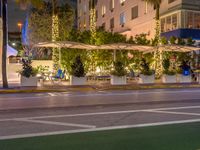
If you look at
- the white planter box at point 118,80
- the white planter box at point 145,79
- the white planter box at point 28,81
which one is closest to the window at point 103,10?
the white planter box at point 145,79

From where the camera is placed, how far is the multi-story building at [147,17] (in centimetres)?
3816

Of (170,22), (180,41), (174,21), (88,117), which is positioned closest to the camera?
(88,117)

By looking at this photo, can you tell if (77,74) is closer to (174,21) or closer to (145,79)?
(145,79)

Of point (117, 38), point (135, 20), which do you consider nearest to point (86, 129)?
point (117, 38)

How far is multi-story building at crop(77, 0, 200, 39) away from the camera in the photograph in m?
38.2

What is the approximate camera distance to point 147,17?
46.5 metres

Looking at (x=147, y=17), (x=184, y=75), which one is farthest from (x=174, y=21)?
(x=184, y=75)

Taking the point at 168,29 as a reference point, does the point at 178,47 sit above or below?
below

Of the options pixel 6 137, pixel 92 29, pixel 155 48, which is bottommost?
pixel 6 137

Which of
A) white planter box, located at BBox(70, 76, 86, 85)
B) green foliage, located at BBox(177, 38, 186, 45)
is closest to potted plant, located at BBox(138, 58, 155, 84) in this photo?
white planter box, located at BBox(70, 76, 86, 85)

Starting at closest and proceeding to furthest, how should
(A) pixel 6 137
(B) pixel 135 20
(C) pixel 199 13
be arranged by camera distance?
1. (A) pixel 6 137
2. (C) pixel 199 13
3. (B) pixel 135 20

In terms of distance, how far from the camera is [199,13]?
3891cm

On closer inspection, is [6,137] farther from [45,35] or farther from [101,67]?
[45,35]

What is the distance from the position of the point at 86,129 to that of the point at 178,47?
21469mm
